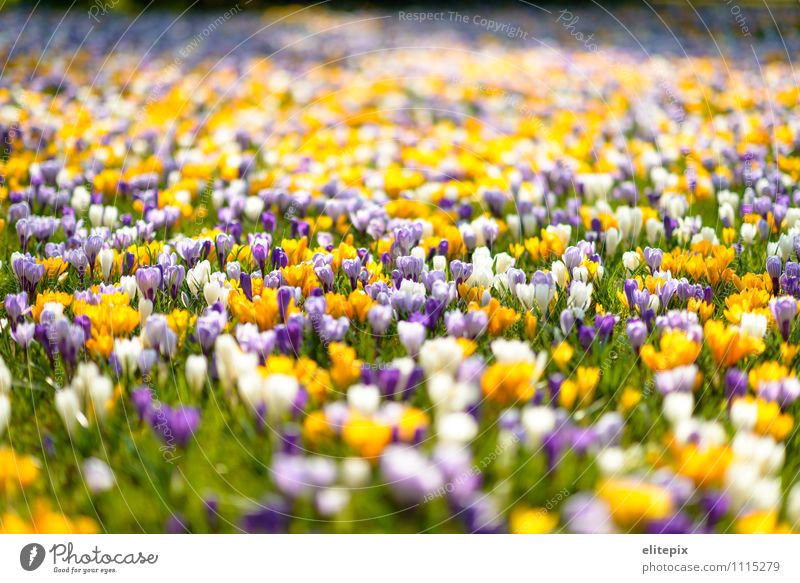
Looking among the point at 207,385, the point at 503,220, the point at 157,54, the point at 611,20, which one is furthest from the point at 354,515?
the point at 611,20

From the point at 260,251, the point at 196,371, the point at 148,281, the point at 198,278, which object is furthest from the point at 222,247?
the point at 196,371

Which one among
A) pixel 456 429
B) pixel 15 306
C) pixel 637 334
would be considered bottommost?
pixel 456 429

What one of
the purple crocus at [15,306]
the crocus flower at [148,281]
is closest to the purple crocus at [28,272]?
the purple crocus at [15,306]

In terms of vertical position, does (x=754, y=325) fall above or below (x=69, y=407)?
above

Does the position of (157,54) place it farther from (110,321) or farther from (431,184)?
(110,321)

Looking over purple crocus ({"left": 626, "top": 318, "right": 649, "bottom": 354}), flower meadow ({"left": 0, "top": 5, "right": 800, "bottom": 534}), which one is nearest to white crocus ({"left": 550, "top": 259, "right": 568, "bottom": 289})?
flower meadow ({"left": 0, "top": 5, "right": 800, "bottom": 534})

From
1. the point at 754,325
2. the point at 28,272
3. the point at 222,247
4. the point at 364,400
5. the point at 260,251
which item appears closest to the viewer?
the point at 364,400

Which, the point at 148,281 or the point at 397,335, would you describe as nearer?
the point at 397,335

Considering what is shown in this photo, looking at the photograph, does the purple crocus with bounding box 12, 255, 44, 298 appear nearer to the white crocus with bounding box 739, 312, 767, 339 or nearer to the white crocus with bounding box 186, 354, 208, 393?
the white crocus with bounding box 186, 354, 208, 393

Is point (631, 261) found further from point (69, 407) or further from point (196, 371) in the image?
point (69, 407)

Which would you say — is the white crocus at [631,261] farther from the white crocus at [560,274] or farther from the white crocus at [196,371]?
the white crocus at [196,371]

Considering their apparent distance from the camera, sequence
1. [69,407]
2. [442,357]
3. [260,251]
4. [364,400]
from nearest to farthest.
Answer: [364,400] < [69,407] < [442,357] < [260,251]
